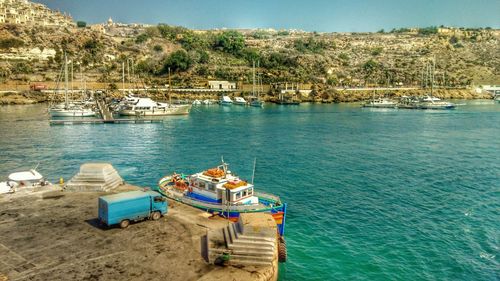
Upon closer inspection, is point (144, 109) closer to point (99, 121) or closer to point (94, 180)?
point (99, 121)

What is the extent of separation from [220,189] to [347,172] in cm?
2726

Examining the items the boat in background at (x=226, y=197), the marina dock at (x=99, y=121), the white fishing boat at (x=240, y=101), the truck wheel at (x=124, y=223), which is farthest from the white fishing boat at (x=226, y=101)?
the truck wheel at (x=124, y=223)

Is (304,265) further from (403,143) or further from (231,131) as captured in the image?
(231,131)

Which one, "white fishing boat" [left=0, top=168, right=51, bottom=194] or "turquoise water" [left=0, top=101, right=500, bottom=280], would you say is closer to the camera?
Result: "turquoise water" [left=0, top=101, right=500, bottom=280]

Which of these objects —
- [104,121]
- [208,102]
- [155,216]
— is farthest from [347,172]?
[208,102]

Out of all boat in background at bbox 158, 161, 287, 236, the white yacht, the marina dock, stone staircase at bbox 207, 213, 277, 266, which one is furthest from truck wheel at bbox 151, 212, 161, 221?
the white yacht

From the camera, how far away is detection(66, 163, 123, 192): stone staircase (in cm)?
3362

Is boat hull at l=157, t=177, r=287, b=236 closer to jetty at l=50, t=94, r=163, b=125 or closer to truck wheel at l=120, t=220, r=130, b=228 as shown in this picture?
truck wheel at l=120, t=220, r=130, b=228

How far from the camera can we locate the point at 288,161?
60312 millimetres

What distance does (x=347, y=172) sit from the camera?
53.4 m

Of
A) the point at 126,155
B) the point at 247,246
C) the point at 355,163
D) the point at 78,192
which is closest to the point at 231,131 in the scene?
the point at 126,155

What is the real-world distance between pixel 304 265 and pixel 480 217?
64.7 feet

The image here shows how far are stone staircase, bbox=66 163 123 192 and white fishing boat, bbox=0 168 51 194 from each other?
3691 millimetres

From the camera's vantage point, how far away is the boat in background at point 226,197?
3003 cm
